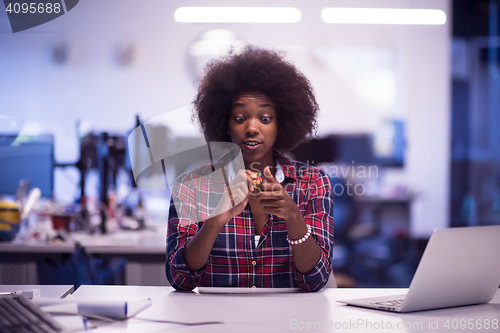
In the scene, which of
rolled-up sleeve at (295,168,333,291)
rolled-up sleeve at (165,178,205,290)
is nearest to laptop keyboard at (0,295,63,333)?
rolled-up sleeve at (165,178,205,290)

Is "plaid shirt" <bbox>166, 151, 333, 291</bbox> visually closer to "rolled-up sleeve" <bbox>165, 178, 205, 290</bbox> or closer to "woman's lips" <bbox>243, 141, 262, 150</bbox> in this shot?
"rolled-up sleeve" <bbox>165, 178, 205, 290</bbox>

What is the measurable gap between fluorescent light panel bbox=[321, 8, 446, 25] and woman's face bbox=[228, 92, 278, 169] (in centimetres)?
290

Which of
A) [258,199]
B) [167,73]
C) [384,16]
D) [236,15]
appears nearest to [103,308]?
[258,199]

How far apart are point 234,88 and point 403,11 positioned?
311cm

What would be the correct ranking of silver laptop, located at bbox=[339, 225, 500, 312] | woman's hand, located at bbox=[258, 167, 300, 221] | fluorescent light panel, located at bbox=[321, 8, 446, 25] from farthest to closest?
fluorescent light panel, located at bbox=[321, 8, 446, 25]
woman's hand, located at bbox=[258, 167, 300, 221]
silver laptop, located at bbox=[339, 225, 500, 312]

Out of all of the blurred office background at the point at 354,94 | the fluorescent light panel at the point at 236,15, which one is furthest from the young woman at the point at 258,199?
the fluorescent light panel at the point at 236,15

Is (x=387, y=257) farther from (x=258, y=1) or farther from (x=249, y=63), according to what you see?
(x=249, y=63)

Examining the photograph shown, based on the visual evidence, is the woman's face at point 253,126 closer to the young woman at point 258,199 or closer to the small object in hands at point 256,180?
the young woman at point 258,199

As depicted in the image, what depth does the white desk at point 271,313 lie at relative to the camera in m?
0.76

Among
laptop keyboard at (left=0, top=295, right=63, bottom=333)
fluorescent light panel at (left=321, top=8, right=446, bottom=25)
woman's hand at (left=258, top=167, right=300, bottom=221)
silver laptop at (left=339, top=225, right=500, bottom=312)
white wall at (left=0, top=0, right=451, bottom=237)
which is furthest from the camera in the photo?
fluorescent light panel at (left=321, top=8, right=446, bottom=25)

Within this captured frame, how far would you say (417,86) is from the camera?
3910 mm

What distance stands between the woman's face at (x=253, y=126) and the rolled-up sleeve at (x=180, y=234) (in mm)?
212

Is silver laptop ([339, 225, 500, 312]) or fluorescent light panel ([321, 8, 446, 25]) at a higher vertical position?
fluorescent light panel ([321, 8, 446, 25])

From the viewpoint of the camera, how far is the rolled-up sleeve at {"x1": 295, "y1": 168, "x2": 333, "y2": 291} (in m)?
1.09
